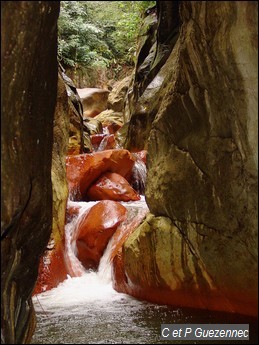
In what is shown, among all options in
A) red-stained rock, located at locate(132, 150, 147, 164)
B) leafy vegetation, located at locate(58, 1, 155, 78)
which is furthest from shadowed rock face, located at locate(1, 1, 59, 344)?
leafy vegetation, located at locate(58, 1, 155, 78)

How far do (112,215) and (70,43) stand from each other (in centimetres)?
1441

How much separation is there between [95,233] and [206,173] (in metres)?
3.92

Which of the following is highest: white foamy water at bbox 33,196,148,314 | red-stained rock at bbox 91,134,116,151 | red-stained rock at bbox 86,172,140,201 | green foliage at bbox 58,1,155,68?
green foliage at bbox 58,1,155,68

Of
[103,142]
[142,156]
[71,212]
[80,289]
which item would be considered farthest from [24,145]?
[103,142]

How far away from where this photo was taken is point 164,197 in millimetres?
6156

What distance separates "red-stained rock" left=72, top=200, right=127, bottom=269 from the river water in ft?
3.13

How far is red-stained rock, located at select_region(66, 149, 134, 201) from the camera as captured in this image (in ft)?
36.0

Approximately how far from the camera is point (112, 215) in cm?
889

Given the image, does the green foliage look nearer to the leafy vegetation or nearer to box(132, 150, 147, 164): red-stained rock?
the leafy vegetation

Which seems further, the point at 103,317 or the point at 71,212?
the point at 71,212

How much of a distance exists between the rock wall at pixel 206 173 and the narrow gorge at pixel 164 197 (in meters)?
0.02

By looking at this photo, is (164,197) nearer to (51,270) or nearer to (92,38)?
(51,270)

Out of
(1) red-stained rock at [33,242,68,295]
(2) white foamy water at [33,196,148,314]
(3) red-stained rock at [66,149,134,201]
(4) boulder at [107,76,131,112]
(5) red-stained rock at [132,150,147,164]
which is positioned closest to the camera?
(2) white foamy water at [33,196,148,314]

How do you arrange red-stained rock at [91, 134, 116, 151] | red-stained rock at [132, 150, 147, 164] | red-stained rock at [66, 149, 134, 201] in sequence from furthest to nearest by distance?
red-stained rock at [91, 134, 116, 151]
red-stained rock at [132, 150, 147, 164]
red-stained rock at [66, 149, 134, 201]
